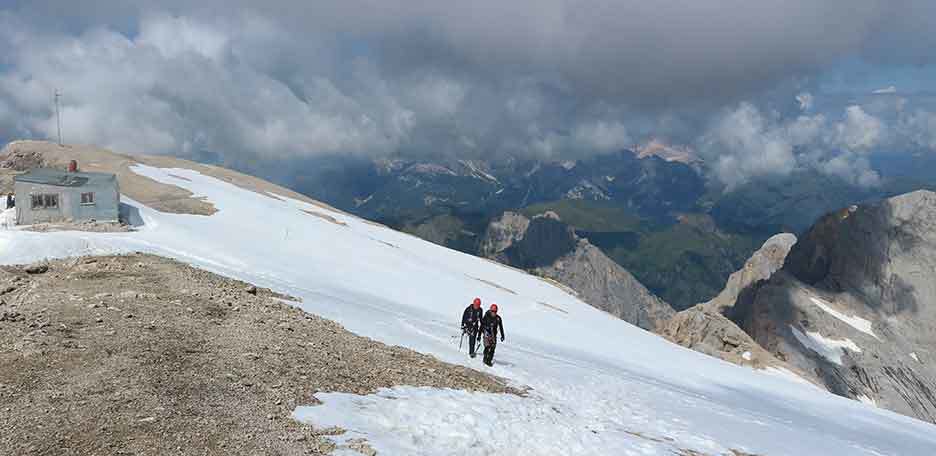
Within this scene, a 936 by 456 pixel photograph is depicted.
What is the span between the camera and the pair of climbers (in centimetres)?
2353

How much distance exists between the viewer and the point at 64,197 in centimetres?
4238

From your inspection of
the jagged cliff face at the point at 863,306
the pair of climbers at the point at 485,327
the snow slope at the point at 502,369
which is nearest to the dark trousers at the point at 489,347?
the pair of climbers at the point at 485,327

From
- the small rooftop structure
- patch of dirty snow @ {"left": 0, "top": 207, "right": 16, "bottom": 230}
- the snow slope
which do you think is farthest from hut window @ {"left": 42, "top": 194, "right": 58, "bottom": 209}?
the snow slope

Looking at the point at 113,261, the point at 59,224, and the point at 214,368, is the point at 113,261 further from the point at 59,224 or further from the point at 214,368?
the point at 59,224

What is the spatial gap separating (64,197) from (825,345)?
114m

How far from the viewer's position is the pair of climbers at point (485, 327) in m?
23.5

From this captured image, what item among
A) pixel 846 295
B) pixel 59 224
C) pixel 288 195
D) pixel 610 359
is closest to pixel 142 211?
pixel 59 224

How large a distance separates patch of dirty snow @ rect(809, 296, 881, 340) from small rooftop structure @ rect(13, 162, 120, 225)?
11844 centimetres

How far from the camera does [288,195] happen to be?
99875 millimetres

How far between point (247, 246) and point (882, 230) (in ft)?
430

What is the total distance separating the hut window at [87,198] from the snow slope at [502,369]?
437cm

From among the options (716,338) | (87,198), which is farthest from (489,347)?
(716,338)

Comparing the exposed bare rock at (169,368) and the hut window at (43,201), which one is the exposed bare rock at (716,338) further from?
the hut window at (43,201)

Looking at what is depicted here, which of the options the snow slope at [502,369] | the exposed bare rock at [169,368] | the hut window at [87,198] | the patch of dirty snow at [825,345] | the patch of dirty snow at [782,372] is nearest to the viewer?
the exposed bare rock at [169,368]
